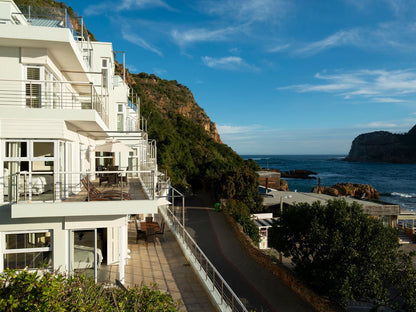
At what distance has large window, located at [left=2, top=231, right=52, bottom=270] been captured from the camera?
788 cm

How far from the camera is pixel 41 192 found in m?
8.38

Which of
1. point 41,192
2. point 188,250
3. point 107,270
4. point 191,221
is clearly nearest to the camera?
point 41,192

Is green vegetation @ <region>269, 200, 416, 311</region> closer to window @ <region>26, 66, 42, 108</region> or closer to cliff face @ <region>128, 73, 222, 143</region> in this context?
window @ <region>26, 66, 42, 108</region>

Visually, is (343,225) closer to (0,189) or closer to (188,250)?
(188,250)

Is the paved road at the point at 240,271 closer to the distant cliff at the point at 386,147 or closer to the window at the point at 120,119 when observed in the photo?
the window at the point at 120,119

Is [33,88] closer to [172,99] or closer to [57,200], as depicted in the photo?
[57,200]

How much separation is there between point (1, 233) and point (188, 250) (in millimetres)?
6729

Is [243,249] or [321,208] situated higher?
[321,208]

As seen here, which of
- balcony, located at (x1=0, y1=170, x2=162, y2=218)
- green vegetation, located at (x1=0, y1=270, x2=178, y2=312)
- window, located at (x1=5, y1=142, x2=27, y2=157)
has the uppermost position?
window, located at (x1=5, y1=142, x2=27, y2=157)

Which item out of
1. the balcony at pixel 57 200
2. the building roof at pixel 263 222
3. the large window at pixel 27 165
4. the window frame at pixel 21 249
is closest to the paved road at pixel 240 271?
the building roof at pixel 263 222

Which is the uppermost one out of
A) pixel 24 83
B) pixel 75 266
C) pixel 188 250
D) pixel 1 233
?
pixel 24 83

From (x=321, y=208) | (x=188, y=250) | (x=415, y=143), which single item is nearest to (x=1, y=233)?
(x=188, y=250)

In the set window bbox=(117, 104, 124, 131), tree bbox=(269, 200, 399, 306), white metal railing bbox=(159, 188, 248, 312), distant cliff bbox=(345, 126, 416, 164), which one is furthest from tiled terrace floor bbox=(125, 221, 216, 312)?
distant cliff bbox=(345, 126, 416, 164)

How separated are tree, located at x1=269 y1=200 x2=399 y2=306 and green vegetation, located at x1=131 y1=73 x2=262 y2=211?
10834mm
